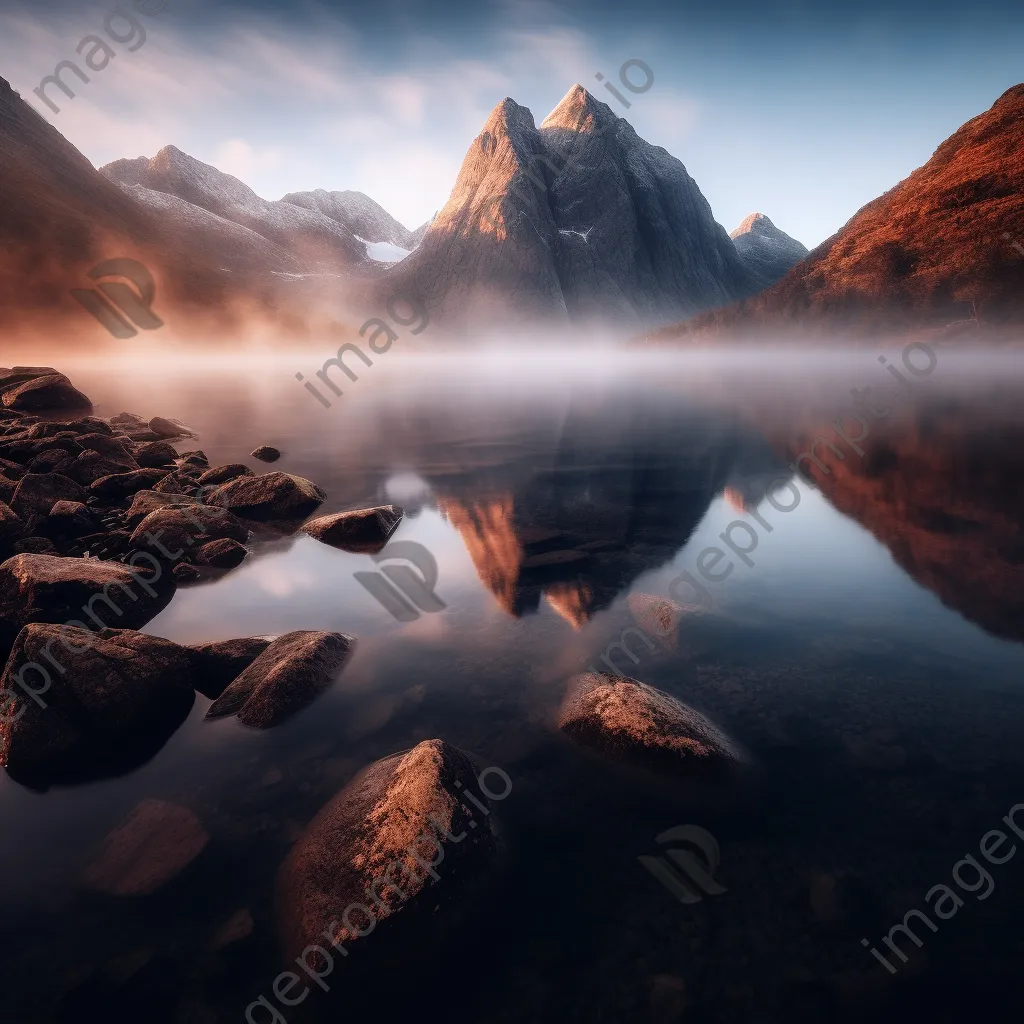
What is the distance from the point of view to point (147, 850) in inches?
234

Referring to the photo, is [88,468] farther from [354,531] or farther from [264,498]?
[354,531]

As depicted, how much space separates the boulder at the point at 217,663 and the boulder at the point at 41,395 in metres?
37.9

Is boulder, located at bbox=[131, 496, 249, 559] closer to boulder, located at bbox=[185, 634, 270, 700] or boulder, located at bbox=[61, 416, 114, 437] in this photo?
boulder, located at bbox=[185, 634, 270, 700]

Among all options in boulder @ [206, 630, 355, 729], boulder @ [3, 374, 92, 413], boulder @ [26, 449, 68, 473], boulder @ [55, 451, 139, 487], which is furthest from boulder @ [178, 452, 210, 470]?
boulder @ [3, 374, 92, 413]

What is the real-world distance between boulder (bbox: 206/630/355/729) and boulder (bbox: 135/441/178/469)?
1716 centimetres

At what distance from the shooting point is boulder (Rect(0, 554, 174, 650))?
9180 mm

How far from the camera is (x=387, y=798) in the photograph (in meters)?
5.68

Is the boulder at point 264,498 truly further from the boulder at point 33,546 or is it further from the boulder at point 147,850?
the boulder at point 147,850

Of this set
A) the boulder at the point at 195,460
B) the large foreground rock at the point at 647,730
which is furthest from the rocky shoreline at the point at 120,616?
the large foreground rock at the point at 647,730

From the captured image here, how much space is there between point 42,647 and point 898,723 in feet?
38.5

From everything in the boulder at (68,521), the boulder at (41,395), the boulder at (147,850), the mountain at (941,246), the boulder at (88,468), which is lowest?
the boulder at (147,850)

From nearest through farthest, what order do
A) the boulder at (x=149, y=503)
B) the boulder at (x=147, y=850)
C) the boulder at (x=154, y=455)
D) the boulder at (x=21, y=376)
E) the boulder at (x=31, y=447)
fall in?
the boulder at (x=147, y=850)
the boulder at (x=149, y=503)
the boulder at (x=31, y=447)
the boulder at (x=154, y=455)
the boulder at (x=21, y=376)

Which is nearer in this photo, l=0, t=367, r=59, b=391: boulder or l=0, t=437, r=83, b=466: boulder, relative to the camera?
l=0, t=437, r=83, b=466: boulder

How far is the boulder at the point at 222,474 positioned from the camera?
19.5 m
